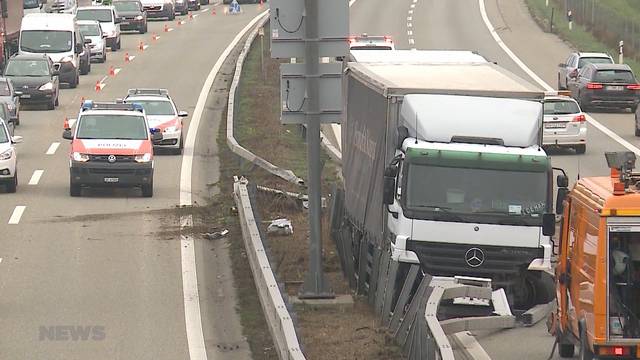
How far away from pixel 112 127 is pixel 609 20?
4165 centimetres

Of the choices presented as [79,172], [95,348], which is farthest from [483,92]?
[79,172]

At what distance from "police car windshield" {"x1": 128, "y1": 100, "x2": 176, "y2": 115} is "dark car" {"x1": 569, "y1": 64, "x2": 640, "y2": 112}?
15.7 m

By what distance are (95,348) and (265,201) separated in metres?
11.3

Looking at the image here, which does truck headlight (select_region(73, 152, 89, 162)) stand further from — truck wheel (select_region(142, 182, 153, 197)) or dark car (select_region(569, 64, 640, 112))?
dark car (select_region(569, 64, 640, 112))

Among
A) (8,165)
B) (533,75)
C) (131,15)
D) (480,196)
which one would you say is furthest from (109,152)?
(131,15)

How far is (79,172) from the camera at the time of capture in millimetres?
32719

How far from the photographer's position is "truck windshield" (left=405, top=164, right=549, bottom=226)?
19922 mm

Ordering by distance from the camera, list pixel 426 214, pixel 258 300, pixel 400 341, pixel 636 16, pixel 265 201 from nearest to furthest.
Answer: pixel 400 341
pixel 426 214
pixel 258 300
pixel 265 201
pixel 636 16

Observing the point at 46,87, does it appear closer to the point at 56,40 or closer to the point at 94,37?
the point at 56,40

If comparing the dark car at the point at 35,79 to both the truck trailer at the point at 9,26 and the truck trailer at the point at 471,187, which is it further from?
the truck trailer at the point at 471,187

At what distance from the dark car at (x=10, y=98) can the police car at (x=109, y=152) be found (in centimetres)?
953

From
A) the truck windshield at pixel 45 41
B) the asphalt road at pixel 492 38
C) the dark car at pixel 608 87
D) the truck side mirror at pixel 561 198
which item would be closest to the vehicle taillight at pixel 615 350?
the truck side mirror at pixel 561 198

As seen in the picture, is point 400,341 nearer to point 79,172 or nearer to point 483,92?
point 483,92

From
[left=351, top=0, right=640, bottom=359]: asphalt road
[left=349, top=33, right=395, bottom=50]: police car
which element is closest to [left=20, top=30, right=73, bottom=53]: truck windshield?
[left=349, top=33, right=395, bottom=50]: police car
